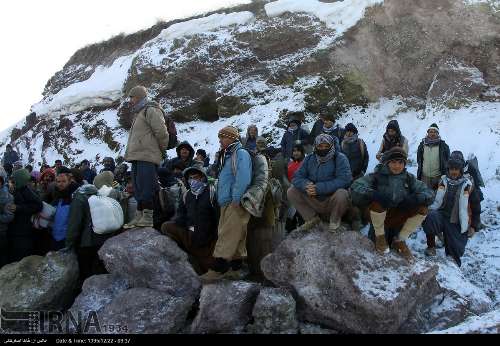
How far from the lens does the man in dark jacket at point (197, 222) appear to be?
6258mm

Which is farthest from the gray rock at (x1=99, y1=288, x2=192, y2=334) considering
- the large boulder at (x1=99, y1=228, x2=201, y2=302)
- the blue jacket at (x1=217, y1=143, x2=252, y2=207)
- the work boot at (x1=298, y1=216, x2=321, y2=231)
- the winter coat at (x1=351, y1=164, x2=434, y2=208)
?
the winter coat at (x1=351, y1=164, x2=434, y2=208)

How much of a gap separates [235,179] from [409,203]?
2188 millimetres

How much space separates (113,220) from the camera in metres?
6.99

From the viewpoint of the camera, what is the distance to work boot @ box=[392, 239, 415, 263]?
17.8 ft

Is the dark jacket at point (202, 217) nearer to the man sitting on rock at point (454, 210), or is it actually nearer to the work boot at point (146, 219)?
the work boot at point (146, 219)

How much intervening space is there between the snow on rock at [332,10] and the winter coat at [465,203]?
8.86 meters

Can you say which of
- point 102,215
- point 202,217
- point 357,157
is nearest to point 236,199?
point 202,217

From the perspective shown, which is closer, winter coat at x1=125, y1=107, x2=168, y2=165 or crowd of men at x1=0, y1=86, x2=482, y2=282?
crowd of men at x1=0, y1=86, x2=482, y2=282

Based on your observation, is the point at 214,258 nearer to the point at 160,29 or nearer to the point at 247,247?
the point at 247,247

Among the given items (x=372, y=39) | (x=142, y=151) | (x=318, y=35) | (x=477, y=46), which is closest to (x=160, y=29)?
(x=318, y=35)

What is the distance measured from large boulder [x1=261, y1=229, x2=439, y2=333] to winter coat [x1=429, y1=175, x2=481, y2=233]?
5.44 feet

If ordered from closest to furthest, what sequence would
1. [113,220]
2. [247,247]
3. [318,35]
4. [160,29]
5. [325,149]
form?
1. [325,149]
2. [247,247]
3. [113,220]
4. [318,35]
5. [160,29]

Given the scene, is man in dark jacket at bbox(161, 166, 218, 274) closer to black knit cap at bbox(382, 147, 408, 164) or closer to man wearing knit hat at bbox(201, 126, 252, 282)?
man wearing knit hat at bbox(201, 126, 252, 282)
